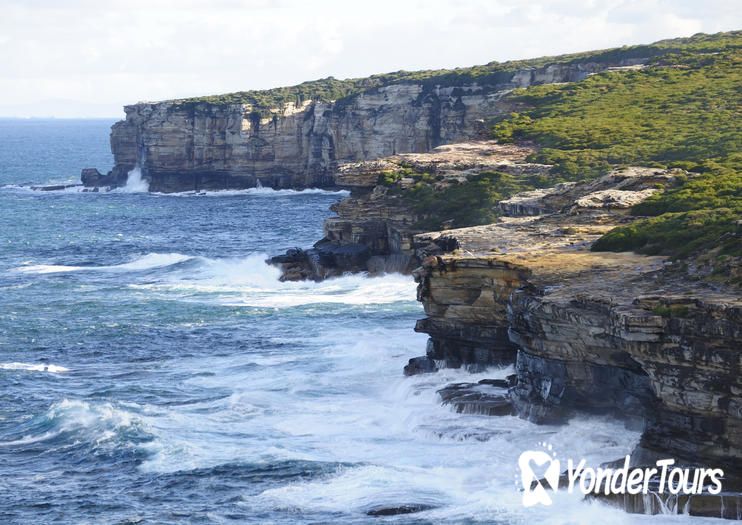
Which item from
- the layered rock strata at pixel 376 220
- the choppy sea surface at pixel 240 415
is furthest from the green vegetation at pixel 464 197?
the choppy sea surface at pixel 240 415

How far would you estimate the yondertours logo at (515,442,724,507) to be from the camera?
2897 cm

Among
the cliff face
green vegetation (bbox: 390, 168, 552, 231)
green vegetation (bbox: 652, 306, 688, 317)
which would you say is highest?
the cliff face

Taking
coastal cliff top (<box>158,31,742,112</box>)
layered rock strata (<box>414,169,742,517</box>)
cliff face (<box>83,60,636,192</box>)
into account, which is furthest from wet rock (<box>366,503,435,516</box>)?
cliff face (<box>83,60,636,192</box>)

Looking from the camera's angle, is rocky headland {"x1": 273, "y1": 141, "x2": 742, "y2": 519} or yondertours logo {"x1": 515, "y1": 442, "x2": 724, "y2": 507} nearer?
yondertours logo {"x1": 515, "y1": 442, "x2": 724, "y2": 507}

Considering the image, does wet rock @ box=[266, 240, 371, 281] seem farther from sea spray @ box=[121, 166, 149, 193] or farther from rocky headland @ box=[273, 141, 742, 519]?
sea spray @ box=[121, 166, 149, 193]

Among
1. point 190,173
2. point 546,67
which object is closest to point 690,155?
point 546,67

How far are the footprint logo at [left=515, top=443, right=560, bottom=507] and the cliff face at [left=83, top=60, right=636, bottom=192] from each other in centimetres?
10012

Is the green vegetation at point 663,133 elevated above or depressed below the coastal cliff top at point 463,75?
below

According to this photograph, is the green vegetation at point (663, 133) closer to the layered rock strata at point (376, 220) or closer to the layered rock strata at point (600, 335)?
the layered rock strata at point (600, 335)

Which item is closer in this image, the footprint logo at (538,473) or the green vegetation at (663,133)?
the footprint logo at (538,473)

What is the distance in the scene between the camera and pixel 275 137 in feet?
465

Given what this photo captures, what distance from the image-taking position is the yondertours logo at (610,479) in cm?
2897

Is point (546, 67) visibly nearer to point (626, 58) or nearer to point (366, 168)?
point (626, 58)

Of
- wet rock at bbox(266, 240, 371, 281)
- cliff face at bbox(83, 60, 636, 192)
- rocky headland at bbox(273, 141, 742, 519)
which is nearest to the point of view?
rocky headland at bbox(273, 141, 742, 519)
